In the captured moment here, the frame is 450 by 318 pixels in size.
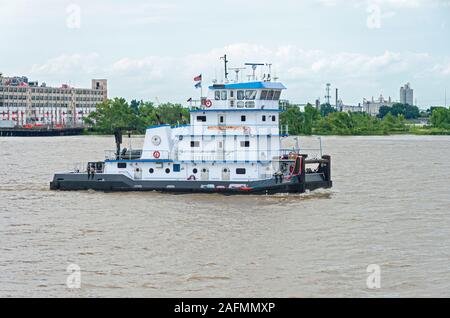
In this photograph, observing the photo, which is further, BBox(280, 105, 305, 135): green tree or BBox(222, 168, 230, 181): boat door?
BBox(280, 105, 305, 135): green tree

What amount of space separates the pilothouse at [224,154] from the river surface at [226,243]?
98 centimetres

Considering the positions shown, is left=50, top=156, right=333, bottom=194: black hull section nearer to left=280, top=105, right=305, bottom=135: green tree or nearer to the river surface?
the river surface

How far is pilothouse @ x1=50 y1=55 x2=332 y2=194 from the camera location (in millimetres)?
49844

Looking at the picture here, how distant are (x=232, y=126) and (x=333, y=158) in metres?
42.9

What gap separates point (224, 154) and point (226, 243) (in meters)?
16.0

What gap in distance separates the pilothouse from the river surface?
975mm

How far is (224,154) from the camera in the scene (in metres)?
50.5

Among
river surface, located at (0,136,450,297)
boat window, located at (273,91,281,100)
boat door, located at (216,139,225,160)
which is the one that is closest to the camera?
river surface, located at (0,136,450,297)

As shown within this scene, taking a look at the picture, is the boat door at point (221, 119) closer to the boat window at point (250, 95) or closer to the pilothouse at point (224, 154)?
the pilothouse at point (224, 154)

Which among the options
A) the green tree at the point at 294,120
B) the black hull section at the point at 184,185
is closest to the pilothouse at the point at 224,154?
the black hull section at the point at 184,185

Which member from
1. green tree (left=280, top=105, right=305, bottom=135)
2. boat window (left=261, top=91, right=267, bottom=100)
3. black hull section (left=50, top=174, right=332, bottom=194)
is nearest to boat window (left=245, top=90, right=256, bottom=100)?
boat window (left=261, top=91, right=267, bottom=100)

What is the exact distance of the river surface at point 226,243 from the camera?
1104 inches
